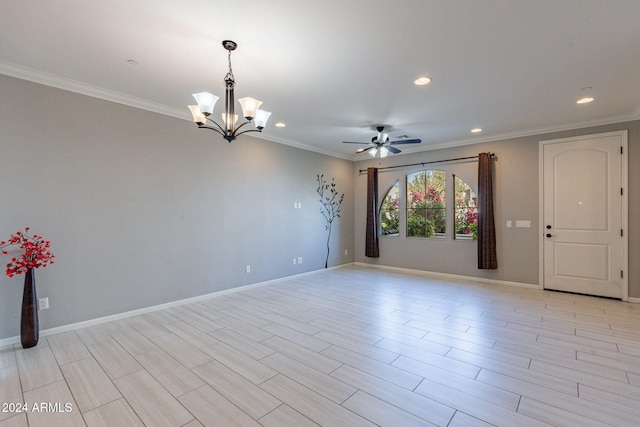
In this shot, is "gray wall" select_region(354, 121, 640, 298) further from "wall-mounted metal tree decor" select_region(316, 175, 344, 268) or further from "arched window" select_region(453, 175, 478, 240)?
"wall-mounted metal tree decor" select_region(316, 175, 344, 268)

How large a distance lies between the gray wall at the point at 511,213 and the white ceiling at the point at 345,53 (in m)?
0.97

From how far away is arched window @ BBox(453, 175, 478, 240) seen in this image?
578 cm

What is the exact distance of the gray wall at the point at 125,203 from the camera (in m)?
3.07

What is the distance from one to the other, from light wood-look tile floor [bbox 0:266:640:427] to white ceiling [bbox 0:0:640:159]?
278 cm

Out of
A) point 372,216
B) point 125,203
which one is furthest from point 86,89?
point 372,216

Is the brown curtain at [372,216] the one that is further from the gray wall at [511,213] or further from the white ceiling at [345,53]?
the white ceiling at [345,53]

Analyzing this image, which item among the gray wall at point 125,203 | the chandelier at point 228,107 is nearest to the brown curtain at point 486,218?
the gray wall at point 125,203

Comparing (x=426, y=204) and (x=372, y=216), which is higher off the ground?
(x=426, y=204)

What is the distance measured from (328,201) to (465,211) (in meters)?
2.91

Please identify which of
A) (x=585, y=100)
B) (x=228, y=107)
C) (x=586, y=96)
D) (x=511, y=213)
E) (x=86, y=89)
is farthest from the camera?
(x=511, y=213)

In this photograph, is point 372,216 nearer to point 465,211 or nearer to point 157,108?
point 465,211

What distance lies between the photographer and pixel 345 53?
2.67 m

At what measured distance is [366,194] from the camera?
7.24 m

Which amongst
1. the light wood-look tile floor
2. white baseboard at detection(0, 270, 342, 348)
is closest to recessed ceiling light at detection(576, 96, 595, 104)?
the light wood-look tile floor
